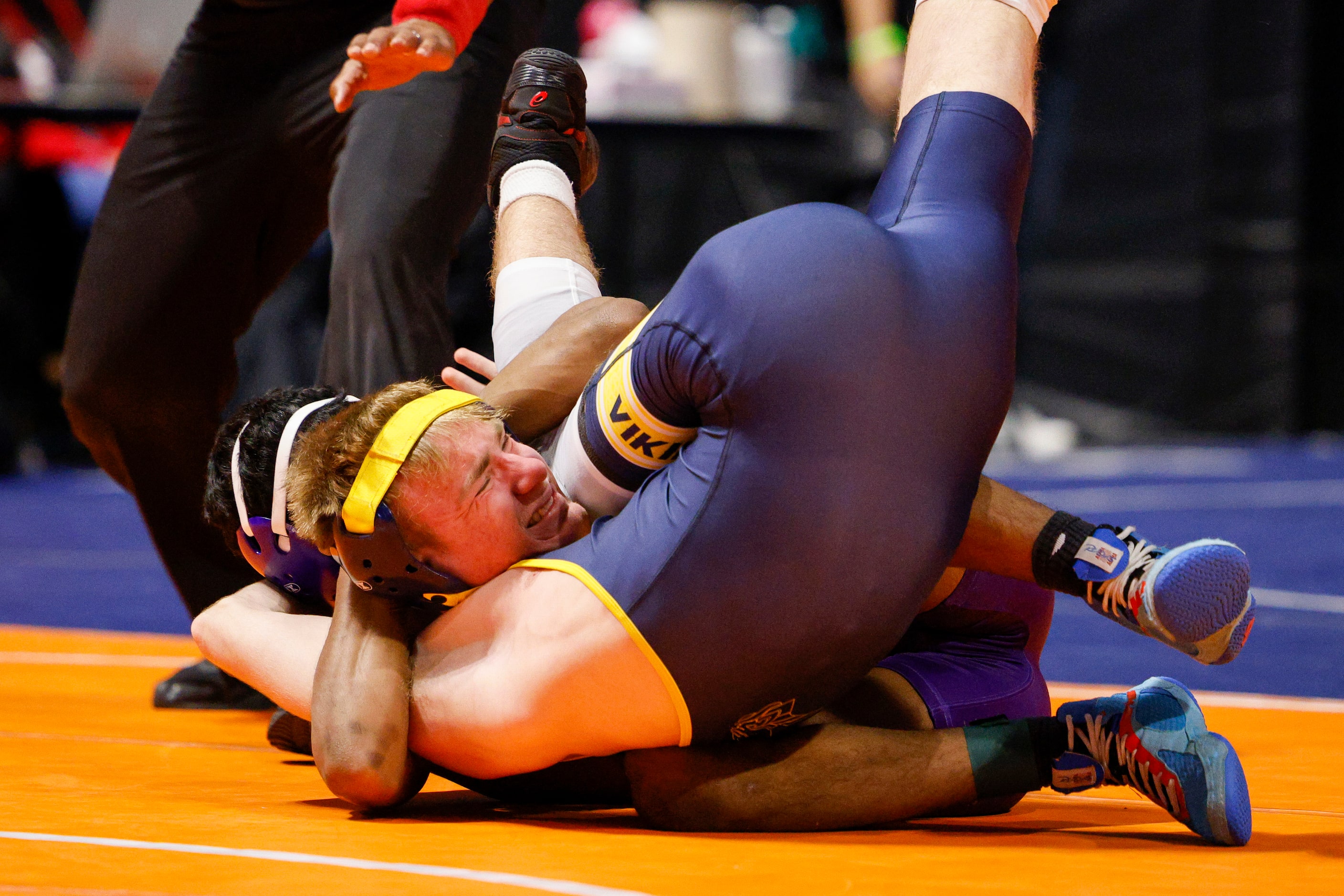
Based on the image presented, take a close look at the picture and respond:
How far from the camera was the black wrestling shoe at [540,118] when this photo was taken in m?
2.73

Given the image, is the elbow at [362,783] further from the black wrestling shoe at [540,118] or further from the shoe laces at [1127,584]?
the black wrestling shoe at [540,118]

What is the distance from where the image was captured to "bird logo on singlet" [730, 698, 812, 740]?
2004mm

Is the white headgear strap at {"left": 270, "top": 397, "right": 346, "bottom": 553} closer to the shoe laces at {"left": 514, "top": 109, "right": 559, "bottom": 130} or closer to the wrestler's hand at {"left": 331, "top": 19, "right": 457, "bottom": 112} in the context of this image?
the wrestler's hand at {"left": 331, "top": 19, "right": 457, "bottom": 112}

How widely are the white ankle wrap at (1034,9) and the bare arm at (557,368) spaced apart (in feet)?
2.37

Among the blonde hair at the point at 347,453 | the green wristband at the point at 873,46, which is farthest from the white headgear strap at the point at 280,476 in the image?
the green wristband at the point at 873,46

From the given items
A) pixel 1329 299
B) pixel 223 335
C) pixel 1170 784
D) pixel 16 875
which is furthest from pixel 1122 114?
pixel 16 875

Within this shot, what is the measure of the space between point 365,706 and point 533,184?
105 centimetres

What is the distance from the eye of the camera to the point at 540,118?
2742 mm

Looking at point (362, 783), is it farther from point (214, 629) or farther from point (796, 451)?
point (796, 451)

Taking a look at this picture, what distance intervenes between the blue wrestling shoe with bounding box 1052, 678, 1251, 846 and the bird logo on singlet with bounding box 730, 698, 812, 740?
0.37 m

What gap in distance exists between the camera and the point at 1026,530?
6.92 ft

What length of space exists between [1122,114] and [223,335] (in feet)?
24.0

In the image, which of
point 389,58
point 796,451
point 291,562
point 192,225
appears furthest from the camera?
point 192,225

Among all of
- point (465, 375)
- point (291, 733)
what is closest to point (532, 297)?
point (465, 375)
